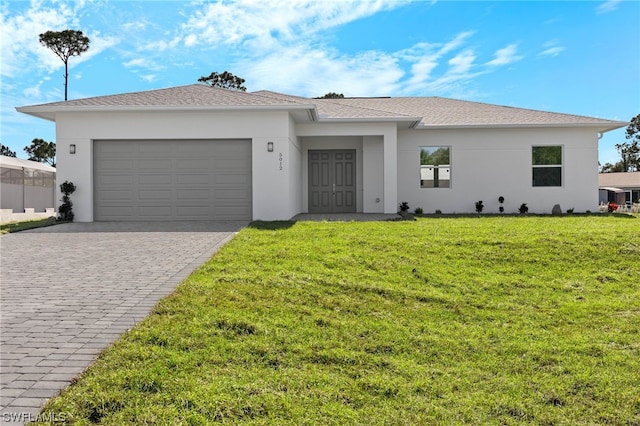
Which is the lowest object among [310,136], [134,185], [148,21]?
[134,185]

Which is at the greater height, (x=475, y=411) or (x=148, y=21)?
(x=148, y=21)

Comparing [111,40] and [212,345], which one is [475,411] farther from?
[111,40]

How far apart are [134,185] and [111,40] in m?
6.90

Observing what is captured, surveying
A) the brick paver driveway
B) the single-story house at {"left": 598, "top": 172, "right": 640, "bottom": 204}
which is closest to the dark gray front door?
the brick paver driveway

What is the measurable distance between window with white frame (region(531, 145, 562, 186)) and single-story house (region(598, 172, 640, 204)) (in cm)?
2480

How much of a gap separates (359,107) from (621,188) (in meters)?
34.0

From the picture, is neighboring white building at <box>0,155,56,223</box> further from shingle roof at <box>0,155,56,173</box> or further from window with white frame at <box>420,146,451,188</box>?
window with white frame at <box>420,146,451,188</box>

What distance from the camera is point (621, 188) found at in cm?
4056

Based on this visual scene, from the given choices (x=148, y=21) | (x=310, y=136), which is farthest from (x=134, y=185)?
(x=310, y=136)

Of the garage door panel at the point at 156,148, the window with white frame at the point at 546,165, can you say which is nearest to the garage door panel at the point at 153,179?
the garage door panel at the point at 156,148

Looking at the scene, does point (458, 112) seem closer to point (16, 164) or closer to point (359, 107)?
point (359, 107)

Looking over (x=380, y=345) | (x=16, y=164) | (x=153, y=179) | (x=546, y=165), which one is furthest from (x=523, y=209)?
(x=16, y=164)

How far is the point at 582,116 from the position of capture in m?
17.3

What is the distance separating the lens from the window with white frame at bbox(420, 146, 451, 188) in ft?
55.3
